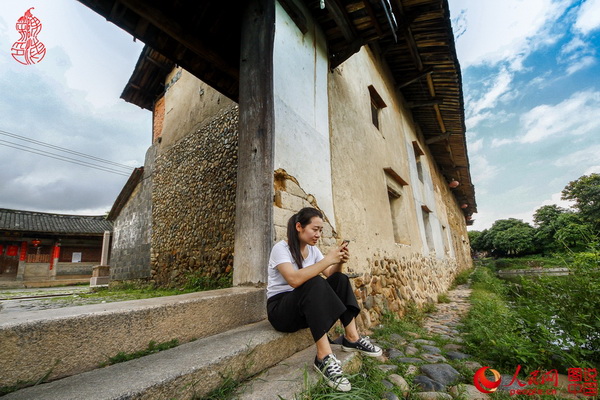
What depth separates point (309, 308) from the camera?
1570 mm

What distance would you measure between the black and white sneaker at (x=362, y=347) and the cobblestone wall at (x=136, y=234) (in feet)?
21.0

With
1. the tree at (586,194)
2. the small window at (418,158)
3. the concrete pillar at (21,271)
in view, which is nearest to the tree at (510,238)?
the tree at (586,194)

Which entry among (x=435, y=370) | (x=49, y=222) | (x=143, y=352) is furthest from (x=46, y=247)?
(x=435, y=370)

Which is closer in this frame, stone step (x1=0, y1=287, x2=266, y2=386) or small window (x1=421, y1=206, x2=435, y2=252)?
stone step (x1=0, y1=287, x2=266, y2=386)

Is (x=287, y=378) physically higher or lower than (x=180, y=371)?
lower

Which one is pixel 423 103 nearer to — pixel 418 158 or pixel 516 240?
pixel 418 158

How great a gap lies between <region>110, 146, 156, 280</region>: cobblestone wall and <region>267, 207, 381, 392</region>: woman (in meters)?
6.25

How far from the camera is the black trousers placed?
5.06 feet

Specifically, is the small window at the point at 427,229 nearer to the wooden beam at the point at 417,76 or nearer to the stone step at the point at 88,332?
the wooden beam at the point at 417,76

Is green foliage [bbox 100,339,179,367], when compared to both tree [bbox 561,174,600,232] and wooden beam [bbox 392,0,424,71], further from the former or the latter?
tree [bbox 561,174,600,232]

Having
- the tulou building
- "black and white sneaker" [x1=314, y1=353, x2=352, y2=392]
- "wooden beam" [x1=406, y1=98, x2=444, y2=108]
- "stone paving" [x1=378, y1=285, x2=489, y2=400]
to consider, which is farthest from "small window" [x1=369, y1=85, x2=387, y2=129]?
"black and white sneaker" [x1=314, y1=353, x2=352, y2=392]

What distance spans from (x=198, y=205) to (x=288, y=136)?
3733 millimetres

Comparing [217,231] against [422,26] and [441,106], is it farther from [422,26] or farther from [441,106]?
[441,106]

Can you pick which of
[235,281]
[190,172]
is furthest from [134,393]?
[190,172]
